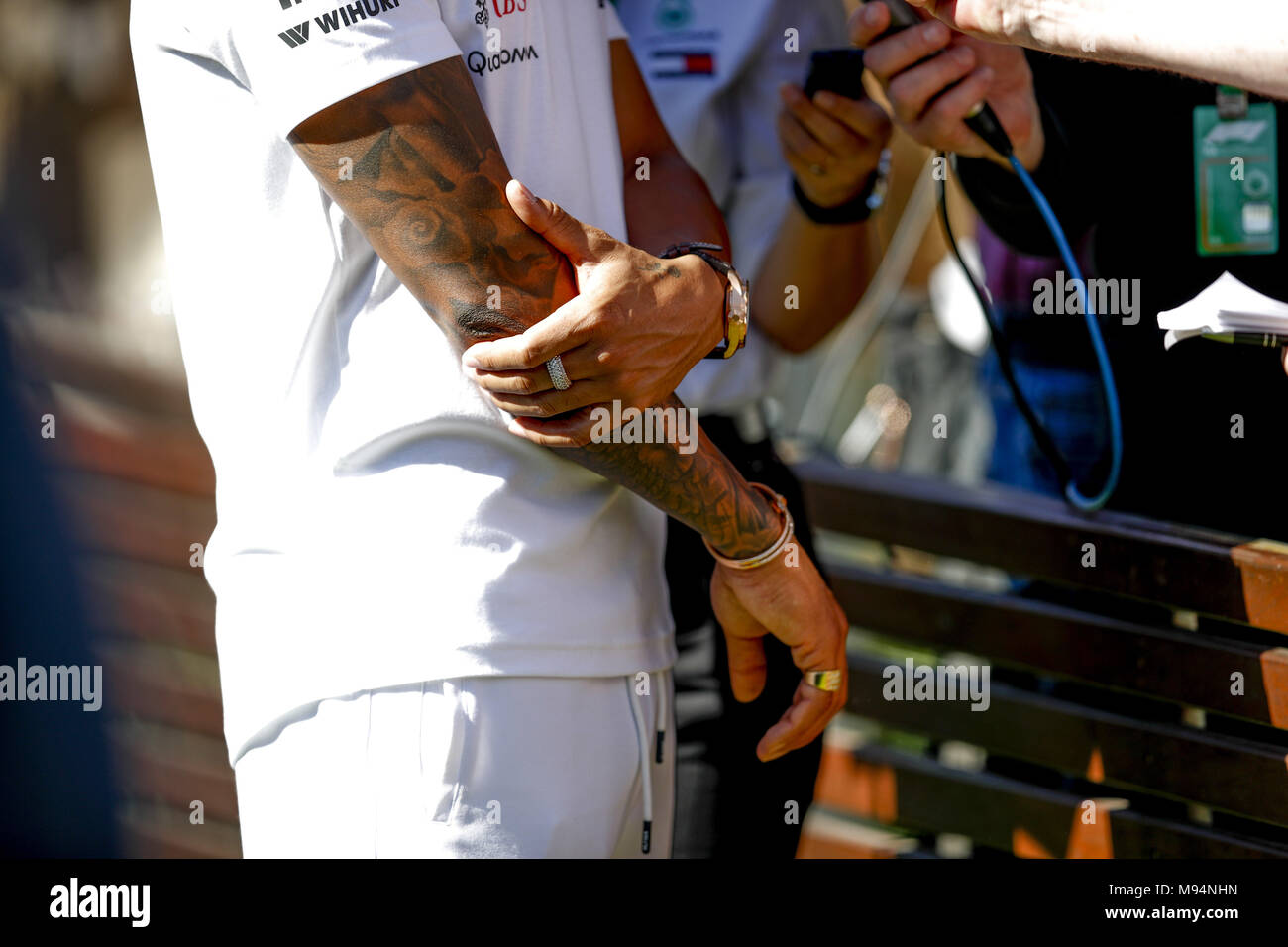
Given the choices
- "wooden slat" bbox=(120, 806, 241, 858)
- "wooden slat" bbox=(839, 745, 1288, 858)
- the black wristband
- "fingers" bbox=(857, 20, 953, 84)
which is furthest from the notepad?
"wooden slat" bbox=(120, 806, 241, 858)

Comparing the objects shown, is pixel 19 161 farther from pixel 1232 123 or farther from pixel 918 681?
pixel 1232 123

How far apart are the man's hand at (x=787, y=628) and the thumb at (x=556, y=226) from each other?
474 mm

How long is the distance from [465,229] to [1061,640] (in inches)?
57.0

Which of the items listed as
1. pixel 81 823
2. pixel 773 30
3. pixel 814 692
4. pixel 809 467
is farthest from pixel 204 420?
pixel 81 823

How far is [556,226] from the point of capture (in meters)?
1.22

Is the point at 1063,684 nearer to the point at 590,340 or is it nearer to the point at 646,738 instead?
the point at 646,738

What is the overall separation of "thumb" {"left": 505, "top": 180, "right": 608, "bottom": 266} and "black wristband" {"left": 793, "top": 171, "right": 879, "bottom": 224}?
36.7 inches

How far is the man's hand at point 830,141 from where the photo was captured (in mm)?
1918

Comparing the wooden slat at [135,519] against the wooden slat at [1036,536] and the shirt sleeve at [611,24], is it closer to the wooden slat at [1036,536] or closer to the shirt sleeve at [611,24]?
the wooden slat at [1036,536]

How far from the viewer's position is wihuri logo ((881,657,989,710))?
226 cm

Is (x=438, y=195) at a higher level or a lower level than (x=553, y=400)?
higher

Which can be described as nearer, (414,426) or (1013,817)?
(414,426)

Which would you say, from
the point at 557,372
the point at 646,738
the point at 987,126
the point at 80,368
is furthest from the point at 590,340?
the point at 80,368
